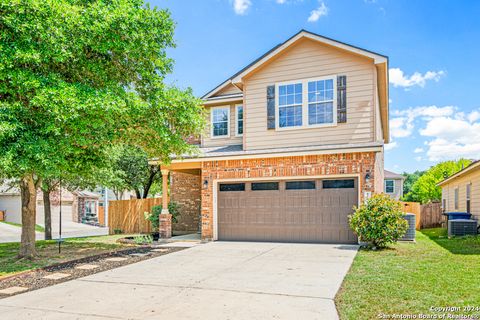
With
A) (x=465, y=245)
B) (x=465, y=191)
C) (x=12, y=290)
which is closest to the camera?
(x=12, y=290)

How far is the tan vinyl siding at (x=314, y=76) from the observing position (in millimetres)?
12602

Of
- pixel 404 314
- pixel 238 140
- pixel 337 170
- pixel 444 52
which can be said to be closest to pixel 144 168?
pixel 238 140

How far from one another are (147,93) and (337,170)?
6552mm

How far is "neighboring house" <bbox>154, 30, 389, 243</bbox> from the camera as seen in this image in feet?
39.9

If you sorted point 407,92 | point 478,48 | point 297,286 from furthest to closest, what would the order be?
point 407,92 → point 478,48 → point 297,286

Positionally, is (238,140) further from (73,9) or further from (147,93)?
(73,9)

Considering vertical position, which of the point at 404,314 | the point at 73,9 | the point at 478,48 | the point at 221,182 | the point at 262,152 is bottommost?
the point at 404,314

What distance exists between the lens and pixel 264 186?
13203mm

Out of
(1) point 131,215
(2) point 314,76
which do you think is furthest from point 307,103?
(1) point 131,215

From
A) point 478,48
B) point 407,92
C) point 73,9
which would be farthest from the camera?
point 407,92

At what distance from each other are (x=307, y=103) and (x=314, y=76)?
40.8 inches

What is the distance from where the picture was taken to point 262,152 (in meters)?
12.8

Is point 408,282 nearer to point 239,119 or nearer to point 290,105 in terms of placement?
point 290,105

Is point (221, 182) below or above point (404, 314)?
above
